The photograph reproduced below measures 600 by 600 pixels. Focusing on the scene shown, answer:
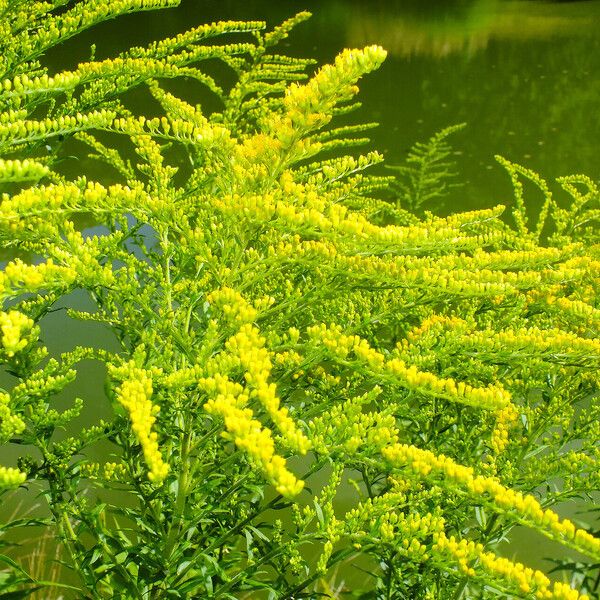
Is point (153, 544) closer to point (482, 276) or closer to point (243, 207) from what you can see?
point (243, 207)

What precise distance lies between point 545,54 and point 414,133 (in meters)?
4.41

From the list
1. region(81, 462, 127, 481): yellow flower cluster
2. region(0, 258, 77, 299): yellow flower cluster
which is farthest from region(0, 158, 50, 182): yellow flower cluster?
region(81, 462, 127, 481): yellow flower cluster

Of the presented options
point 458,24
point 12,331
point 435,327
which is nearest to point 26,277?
point 12,331

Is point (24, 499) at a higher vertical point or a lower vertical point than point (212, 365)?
lower

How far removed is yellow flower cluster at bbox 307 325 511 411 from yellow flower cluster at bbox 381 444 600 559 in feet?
0.29

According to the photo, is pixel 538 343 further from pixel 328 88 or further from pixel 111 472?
pixel 111 472

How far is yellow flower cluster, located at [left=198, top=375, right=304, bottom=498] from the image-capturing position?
2.39ft

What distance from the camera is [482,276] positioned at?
3.64 feet

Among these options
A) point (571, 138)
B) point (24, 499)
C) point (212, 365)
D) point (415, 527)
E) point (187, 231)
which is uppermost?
point (187, 231)

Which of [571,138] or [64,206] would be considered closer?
[64,206]

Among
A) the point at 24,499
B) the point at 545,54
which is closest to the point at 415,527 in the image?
the point at 24,499

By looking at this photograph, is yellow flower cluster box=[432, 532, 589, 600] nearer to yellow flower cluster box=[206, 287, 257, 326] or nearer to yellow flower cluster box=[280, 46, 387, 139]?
yellow flower cluster box=[206, 287, 257, 326]

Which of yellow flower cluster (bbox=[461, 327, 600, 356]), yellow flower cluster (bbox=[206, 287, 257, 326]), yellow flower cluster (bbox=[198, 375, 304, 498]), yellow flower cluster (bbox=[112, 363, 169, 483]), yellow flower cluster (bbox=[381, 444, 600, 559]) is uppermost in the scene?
yellow flower cluster (bbox=[206, 287, 257, 326])

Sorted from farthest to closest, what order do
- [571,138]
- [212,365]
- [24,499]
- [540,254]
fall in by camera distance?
[571,138], [24,499], [540,254], [212,365]
